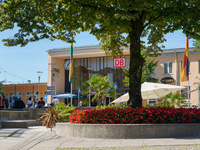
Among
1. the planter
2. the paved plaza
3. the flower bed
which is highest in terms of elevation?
the flower bed

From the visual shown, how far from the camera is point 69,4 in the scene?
12094 millimetres

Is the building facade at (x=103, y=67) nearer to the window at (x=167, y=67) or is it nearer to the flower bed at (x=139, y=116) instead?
the window at (x=167, y=67)

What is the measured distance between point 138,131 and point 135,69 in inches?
126

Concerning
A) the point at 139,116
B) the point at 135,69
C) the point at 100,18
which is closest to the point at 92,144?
the point at 139,116

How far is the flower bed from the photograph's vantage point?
35.7ft

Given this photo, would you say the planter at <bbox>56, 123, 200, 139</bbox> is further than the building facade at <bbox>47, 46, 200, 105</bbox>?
No

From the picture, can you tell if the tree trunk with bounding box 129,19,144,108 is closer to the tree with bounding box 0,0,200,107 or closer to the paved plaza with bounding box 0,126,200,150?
the tree with bounding box 0,0,200,107

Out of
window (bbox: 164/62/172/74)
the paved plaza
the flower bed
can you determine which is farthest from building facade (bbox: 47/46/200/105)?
the paved plaza

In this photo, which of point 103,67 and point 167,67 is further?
point 103,67

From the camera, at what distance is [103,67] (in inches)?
2068

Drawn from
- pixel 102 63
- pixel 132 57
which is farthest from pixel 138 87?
pixel 102 63

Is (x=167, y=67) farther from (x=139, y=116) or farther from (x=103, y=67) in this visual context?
(x=139, y=116)

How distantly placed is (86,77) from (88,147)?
151 feet

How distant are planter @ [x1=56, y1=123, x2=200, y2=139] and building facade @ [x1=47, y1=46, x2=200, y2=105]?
32.7 metres
